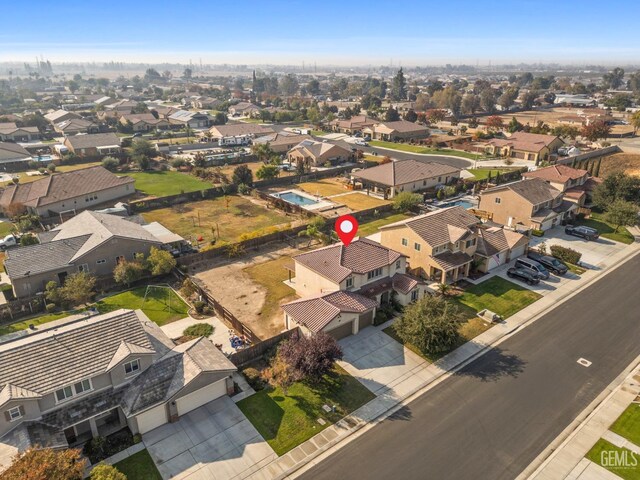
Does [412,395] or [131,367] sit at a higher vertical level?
[131,367]

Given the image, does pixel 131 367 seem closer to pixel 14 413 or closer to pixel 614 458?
pixel 14 413

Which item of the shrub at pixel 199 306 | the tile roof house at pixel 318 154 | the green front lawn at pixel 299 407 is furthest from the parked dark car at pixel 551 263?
the tile roof house at pixel 318 154

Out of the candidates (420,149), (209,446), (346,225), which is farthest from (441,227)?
(420,149)

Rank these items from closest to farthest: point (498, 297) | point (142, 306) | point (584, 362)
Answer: point (584, 362)
point (142, 306)
point (498, 297)

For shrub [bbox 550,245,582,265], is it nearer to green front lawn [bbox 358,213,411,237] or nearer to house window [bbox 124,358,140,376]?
green front lawn [bbox 358,213,411,237]

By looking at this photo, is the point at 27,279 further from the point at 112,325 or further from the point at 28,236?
the point at 112,325

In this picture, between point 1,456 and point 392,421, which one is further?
point 392,421

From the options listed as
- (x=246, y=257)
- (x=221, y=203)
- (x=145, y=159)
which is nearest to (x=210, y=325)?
(x=246, y=257)
